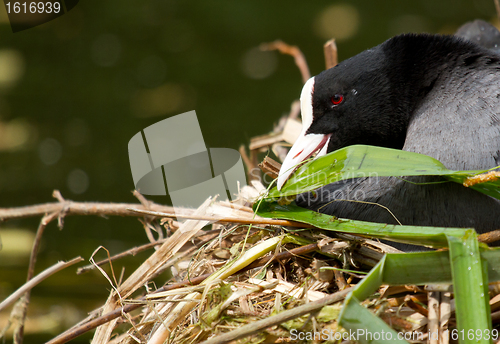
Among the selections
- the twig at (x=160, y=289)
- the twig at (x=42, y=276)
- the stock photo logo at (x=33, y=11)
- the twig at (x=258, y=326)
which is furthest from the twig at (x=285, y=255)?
the stock photo logo at (x=33, y=11)

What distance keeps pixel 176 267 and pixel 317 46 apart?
58.9 inches

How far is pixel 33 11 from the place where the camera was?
66.0 inches

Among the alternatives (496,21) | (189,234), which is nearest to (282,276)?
(189,234)

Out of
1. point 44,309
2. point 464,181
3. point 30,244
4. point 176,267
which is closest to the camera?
point 464,181

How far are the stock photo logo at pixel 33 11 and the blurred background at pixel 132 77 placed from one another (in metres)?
0.03

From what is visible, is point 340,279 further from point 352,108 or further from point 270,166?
point 352,108

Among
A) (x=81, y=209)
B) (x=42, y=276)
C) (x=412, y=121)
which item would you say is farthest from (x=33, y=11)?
(x=412, y=121)

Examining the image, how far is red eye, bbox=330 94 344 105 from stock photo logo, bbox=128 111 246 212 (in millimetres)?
245

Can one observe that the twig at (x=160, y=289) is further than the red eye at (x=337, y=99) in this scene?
No

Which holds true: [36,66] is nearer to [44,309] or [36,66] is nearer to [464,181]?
[44,309]

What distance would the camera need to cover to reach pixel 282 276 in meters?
0.66

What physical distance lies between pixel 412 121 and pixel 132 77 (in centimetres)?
139

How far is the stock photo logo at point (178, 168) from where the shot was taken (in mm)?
934

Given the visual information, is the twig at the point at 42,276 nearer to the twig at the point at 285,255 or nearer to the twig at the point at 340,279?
the twig at the point at 285,255
